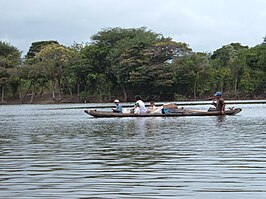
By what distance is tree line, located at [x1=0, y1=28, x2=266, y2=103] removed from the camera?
54.6 metres

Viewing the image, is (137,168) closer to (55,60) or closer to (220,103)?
(220,103)

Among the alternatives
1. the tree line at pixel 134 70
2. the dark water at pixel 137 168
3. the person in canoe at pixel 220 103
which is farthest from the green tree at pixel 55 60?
the dark water at pixel 137 168

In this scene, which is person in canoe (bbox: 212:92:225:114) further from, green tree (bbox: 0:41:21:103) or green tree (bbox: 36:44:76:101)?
green tree (bbox: 0:41:21:103)

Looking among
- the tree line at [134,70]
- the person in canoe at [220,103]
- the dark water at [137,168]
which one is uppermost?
the tree line at [134,70]

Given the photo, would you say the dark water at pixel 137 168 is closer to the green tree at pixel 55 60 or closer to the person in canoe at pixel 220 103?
the person in canoe at pixel 220 103

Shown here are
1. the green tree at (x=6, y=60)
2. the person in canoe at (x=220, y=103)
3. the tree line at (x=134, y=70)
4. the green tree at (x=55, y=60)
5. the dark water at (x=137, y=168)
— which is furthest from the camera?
the green tree at (x=6, y=60)

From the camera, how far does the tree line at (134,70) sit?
54.6m

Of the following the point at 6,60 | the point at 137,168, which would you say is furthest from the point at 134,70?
the point at 137,168

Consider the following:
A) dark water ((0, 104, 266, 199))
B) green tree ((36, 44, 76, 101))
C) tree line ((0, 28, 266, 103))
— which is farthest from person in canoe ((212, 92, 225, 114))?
green tree ((36, 44, 76, 101))

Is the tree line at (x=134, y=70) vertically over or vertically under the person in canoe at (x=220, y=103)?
over

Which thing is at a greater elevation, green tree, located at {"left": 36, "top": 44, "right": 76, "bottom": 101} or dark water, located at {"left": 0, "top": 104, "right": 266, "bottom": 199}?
green tree, located at {"left": 36, "top": 44, "right": 76, "bottom": 101}

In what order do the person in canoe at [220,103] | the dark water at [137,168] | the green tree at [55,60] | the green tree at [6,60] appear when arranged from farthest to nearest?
the green tree at [6,60] → the green tree at [55,60] → the person in canoe at [220,103] → the dark water at [137,168]

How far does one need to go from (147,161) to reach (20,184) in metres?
2.58

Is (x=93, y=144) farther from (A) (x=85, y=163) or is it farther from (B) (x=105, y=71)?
(B) (x=105, y=71)
